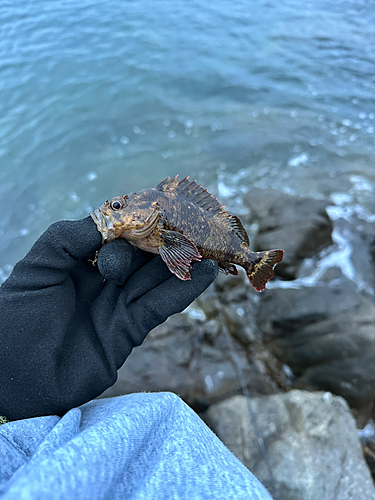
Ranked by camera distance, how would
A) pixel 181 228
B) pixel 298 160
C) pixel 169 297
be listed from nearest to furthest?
pixel 169 297
pixel 181 228
pixel 298 160

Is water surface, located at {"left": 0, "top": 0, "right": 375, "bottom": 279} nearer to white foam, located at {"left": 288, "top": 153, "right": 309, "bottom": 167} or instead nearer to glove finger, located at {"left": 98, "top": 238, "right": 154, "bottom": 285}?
white foam, located at {"left": 288, "top": 153, "right": 309, "bottom": 167}

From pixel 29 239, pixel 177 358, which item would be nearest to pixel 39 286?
pixel 177 358

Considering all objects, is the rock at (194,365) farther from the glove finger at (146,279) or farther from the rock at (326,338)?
the glove finger at (146,279)

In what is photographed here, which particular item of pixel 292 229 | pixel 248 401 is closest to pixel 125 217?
pixel 248 401

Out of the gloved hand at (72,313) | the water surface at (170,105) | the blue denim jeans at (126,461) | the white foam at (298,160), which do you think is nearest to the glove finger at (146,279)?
the gloved hand at (72,313)

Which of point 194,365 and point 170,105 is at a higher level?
point 170,105

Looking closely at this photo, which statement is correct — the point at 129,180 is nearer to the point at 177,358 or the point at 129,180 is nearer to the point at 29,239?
the point at 29,239

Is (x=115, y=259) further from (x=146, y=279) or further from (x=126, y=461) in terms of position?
(x=126, y=461)

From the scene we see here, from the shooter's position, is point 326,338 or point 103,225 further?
point 326,338
